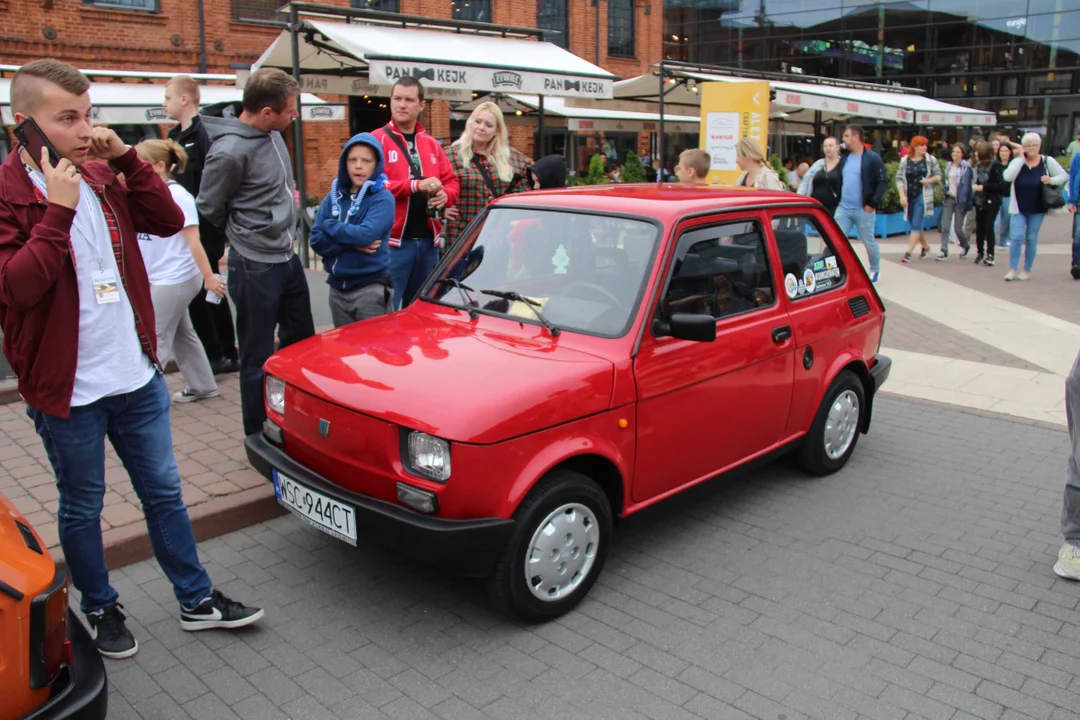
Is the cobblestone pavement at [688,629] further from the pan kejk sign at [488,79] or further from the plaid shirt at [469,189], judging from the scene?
the pan kejk sign at [488,79]

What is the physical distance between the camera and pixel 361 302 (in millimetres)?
5219

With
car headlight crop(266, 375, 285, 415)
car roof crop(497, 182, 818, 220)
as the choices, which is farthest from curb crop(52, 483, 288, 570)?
car roof crop(497, 182, 818, 220)

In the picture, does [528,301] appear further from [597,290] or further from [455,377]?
[455,377]

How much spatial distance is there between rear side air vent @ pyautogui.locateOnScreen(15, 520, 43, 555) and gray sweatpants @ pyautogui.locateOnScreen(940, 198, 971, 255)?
14942mm

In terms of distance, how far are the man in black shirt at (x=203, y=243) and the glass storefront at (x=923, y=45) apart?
31.9 m

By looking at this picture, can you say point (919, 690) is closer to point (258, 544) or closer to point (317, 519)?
point (317, 519)

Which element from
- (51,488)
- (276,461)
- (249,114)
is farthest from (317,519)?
(249,114)

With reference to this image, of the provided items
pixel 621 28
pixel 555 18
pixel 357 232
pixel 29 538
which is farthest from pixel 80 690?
pixel 621 28

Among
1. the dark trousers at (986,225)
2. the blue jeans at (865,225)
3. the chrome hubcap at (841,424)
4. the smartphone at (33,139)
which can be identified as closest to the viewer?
the smartphone at (33,139)

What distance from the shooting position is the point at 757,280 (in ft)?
15.1

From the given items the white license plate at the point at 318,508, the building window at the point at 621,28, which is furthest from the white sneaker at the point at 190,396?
the building window at the point at 621,28

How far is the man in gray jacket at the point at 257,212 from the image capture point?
4488 millimetres

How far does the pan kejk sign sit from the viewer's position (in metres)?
8.95

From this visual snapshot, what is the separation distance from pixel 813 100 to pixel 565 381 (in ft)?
43.1
